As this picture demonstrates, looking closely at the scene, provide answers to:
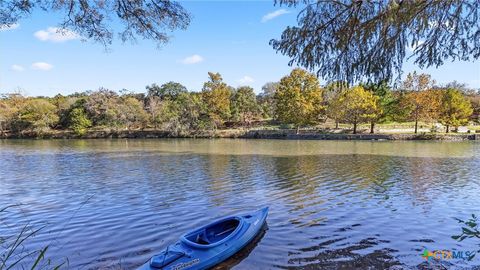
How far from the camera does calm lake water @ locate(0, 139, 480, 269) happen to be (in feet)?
23.7

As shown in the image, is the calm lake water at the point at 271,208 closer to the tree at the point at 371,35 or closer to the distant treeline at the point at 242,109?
the tree at the point at 371,35

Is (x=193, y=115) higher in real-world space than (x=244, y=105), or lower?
lower

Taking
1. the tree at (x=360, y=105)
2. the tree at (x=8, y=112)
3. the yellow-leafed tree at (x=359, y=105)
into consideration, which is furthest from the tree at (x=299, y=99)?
the tree at (x=8, y=112)

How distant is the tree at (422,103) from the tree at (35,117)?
5514cm

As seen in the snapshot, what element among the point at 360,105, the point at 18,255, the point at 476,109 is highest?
the point at 360,105

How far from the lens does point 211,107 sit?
57.1 metres

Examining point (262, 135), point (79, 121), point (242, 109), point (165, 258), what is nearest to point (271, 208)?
point (165, 258)

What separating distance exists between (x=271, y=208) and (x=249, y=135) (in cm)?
3950

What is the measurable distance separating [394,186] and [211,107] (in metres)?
44.7

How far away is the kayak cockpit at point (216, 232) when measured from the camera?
6968 millimetres

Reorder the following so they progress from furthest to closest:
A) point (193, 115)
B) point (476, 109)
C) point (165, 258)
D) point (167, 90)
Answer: point (167, 90), point (193, 115), point (476, 109), point (165, 258)

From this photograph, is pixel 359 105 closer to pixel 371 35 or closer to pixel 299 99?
pixel 299 99

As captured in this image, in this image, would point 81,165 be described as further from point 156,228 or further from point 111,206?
point 156,228

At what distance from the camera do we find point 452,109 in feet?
141
